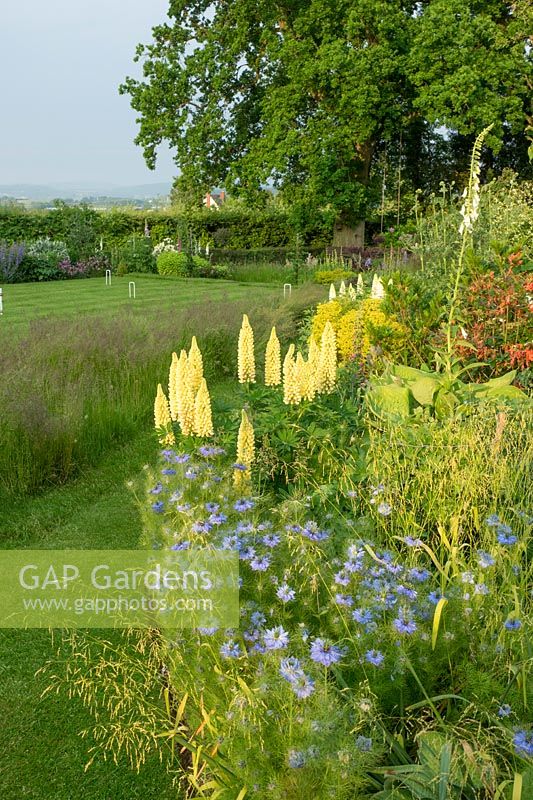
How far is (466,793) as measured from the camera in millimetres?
1993

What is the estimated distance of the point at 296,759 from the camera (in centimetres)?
170

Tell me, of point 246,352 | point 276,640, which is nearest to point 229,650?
point 276,640

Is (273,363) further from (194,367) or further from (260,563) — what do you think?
(260,563)

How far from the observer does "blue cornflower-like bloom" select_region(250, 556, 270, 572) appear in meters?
2.18

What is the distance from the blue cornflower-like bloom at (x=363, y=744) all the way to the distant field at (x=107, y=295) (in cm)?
879

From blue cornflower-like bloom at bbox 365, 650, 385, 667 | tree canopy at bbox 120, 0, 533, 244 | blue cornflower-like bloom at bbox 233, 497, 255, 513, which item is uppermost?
tree canopy at bbox 120, 0, 533, 244

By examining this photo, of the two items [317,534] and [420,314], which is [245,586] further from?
[420,314]

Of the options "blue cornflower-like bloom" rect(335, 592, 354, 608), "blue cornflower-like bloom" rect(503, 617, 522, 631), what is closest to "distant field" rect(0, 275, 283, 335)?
"blue cornflower-like bloom" rect(335, 592, 354, 608)

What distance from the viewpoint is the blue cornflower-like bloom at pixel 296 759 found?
169cm

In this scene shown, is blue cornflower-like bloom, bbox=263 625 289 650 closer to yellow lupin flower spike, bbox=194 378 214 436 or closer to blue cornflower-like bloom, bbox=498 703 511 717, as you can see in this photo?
blue cornflower-like bloom, bbox=498 703 511 717

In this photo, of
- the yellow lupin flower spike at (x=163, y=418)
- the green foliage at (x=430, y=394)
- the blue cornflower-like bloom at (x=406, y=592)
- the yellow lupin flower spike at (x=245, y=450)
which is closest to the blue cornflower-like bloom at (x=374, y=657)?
the blue cornflower-like bloom at (x=406, y=592)

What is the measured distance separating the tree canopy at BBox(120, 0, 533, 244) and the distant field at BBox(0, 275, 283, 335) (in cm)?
427

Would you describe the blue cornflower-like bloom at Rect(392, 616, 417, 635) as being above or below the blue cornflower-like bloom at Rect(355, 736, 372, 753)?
above

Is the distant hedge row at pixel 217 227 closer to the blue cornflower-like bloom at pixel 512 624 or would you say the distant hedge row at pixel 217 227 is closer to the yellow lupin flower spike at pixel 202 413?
the yellow lupin flower spike at pixel 202 413
